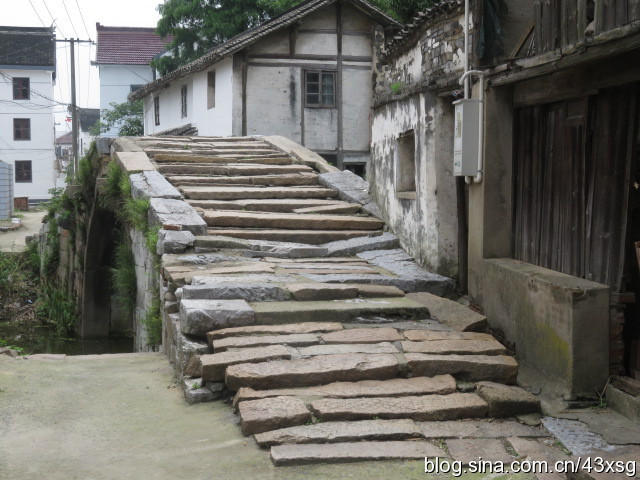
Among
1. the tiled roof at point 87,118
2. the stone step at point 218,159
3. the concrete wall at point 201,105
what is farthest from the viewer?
the tiled roof at point 87,118

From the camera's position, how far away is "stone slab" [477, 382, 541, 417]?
4.77 metres

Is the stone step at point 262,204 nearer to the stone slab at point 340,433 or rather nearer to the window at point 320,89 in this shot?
the stone slab at point 340,433

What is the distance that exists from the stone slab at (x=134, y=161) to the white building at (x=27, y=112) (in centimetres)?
2783

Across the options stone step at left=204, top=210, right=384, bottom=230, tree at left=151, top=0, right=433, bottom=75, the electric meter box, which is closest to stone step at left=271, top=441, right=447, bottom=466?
the electric meter box

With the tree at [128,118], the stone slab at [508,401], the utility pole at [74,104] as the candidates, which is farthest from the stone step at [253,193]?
the tree at [128,118]

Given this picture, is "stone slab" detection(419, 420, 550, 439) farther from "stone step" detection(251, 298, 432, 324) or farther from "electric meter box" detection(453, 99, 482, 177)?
"electric meter box" detection(453, 99, 482, 177)

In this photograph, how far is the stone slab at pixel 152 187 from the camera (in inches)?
356

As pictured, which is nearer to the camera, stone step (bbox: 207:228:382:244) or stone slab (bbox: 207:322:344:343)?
stone slab (bbox: 207:322:344:343)

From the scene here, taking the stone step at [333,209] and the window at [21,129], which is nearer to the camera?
the stone step at [333,209]

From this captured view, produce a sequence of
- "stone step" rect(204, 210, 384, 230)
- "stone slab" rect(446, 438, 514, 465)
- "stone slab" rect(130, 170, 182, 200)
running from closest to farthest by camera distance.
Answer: "stone slab" rect(446, 438, 514, 465) → "stone step" rect(204, 210, 384, 230) → "stone slab" rect(130, 170, 182, 200)

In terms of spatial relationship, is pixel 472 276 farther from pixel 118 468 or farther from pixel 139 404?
pixel 118 468

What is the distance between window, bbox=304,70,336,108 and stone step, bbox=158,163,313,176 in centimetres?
891

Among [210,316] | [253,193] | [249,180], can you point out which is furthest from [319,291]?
[249,180]

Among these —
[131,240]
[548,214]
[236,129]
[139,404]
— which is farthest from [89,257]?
[548,214]
